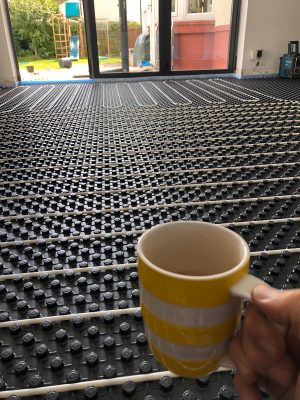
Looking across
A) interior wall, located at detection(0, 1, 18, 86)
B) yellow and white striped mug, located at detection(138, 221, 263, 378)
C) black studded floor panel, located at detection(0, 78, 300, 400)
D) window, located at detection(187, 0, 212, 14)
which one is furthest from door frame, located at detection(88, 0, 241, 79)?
yellow and white striped mug, located at detection(138, 221, 263, 378)

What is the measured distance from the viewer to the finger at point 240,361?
0.92 feet

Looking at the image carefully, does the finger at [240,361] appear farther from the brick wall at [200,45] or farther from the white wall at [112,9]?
the brick wall at [200,45]

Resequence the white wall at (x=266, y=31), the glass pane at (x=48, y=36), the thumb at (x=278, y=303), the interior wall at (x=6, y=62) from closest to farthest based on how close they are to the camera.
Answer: the thumb at (x=278, y=303) → the interior wall at (x=6, y=62) → the white wall at (x=266, y=31) → the glass pane at (x=48, y=36)

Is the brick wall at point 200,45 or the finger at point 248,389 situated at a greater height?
the brick wall at point 200,45

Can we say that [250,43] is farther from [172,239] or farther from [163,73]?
[172,239]

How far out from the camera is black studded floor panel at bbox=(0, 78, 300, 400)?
16.9 inches

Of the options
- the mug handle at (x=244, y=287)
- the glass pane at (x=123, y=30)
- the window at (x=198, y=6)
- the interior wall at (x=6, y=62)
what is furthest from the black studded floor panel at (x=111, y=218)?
the window at (x=198, y=6)

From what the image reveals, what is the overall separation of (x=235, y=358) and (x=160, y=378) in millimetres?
166

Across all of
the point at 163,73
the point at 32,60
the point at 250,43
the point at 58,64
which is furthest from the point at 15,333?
the point at 32,60

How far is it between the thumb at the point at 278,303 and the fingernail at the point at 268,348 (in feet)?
0.07

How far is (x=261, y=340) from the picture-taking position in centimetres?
26

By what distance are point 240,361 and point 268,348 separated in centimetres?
3

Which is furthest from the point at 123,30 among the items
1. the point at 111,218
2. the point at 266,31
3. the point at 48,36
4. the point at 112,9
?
the point at 48,36

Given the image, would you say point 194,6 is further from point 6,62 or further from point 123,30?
point 6,62
